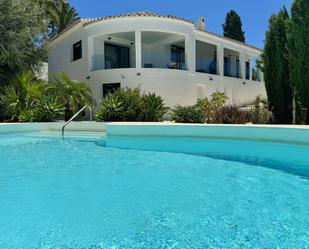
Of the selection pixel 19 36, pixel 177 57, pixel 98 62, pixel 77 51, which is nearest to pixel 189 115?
pixel 98 62

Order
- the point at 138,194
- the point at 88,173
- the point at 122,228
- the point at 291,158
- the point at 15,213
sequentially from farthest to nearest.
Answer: the point at 291,158
the point at 88,173
the point at 138,194
the point at 15,213
the point at 122,228

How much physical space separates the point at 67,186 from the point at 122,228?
260cm

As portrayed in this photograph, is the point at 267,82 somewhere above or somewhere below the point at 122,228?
above

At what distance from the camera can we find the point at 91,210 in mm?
5047

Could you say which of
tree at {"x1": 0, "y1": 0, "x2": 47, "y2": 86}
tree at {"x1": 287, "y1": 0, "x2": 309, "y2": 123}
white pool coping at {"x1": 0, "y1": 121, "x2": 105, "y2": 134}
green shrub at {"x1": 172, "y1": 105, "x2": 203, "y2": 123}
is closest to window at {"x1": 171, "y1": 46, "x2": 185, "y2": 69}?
tree at {"x1": 0, "y1": 0, "x2": 47, "y2": 86}

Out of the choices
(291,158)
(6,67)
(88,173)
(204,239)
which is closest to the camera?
(204,239)

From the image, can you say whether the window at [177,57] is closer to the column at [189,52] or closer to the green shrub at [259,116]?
the column at [189,52]

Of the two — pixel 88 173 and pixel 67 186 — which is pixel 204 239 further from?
pixel 88 173

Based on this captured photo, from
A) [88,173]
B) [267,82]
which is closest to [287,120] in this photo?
[267,82]

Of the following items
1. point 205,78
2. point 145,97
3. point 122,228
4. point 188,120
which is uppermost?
point 205,78

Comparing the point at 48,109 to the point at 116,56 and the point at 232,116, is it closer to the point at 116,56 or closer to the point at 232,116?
the point at 116,56

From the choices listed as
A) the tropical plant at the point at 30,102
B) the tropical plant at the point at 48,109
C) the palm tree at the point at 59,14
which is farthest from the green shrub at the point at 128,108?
the palm tree at the point at 59,14

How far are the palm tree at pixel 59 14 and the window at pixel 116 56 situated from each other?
445 inches

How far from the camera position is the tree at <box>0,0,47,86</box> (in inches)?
853
